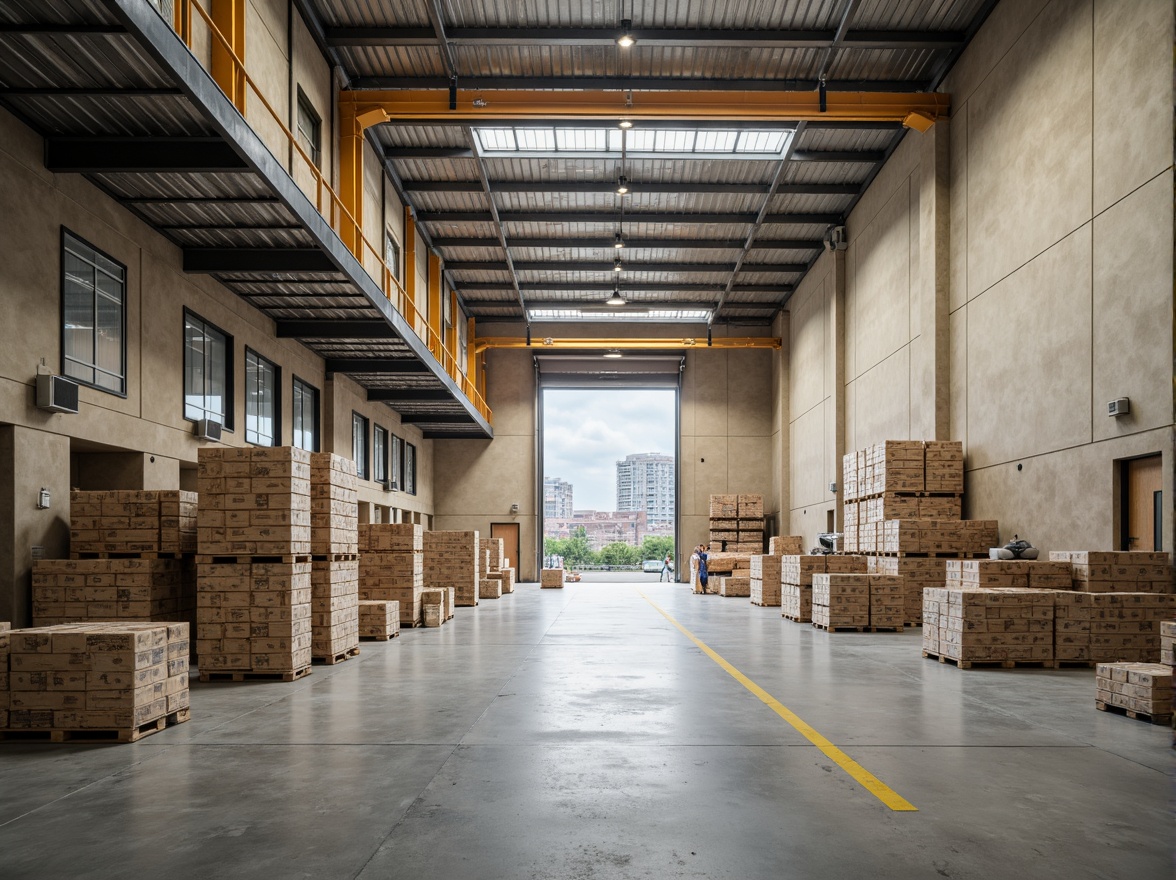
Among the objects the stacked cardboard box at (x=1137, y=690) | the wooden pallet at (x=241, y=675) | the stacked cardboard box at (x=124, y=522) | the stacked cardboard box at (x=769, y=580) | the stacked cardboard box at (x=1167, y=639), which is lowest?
the stacked cardboard box at (x=769, y=580)

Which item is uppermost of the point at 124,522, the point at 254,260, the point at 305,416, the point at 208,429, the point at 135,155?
the point at 135,155

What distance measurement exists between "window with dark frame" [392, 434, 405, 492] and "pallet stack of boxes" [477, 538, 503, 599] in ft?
11.1

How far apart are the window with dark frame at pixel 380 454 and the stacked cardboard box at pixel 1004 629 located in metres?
19.1

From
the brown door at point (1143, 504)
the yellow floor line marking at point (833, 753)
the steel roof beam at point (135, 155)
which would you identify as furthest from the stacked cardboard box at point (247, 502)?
the brown door at point (1143, 504)

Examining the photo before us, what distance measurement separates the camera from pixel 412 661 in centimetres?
1205

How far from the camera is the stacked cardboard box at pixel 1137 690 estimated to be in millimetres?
7715

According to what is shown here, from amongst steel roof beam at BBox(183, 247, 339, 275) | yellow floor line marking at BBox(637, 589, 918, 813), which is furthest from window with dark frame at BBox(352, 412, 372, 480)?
yellow floor line marking at BBox(637, 589, 918, 813)

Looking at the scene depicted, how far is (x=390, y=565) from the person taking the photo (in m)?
16.8

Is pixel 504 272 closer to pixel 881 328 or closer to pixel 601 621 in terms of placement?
pixel 881 328

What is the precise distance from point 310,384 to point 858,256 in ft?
47.8

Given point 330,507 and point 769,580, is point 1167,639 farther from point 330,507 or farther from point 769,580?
point 769,580

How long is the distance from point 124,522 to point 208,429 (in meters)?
3.91

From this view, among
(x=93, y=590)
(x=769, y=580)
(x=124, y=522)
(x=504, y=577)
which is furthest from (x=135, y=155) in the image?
(x=504, y=577)

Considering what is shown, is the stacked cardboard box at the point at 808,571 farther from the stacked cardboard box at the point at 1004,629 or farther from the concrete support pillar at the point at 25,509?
the concrete support pillar at the point at 25,509
